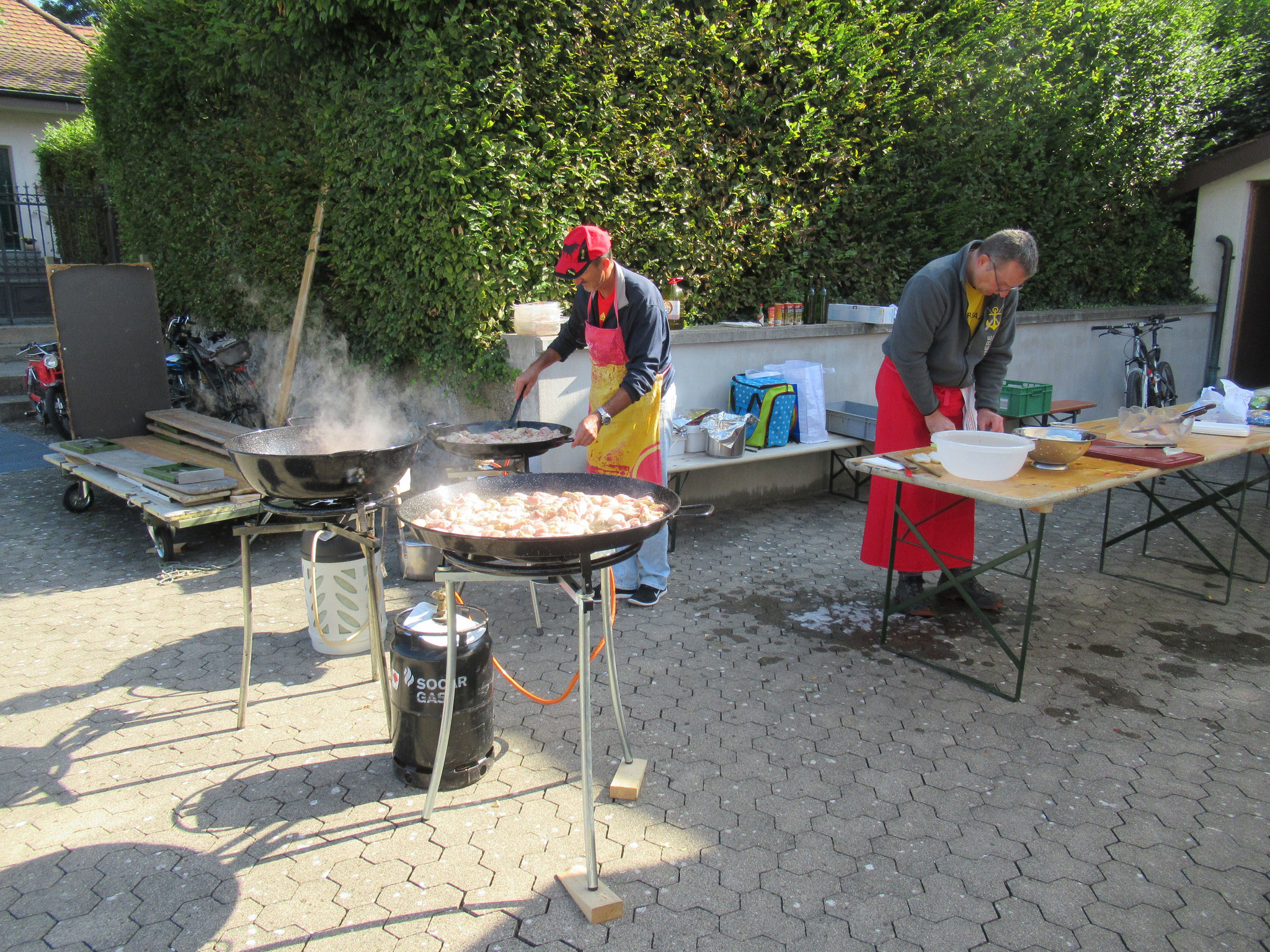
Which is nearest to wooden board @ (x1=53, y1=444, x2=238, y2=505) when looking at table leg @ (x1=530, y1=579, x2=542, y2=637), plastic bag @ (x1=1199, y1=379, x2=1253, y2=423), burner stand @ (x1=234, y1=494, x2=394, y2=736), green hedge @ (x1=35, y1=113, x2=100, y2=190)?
burner stand @ (x1=234, y1=494, x2=394, y2=736)

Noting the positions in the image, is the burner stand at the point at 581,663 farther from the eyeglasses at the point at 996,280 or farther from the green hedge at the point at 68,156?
the green hedge at the point at 68,156

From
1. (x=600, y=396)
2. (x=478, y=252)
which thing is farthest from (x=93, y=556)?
(x=600, y=396)

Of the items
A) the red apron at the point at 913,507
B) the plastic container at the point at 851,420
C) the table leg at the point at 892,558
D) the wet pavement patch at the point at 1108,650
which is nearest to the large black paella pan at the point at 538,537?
the table leg at the point at 892,558

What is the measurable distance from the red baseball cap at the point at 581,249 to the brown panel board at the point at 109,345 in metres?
4.94

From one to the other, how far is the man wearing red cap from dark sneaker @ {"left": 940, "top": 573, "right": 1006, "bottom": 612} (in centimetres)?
171

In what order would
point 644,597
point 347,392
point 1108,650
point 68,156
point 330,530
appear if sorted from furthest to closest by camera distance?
1. point 68,156
2. point 347,392
3. point 644,597
4. point 1108,650
5. point 330,530

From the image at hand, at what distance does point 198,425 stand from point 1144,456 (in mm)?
6890

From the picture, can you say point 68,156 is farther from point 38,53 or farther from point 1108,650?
point 1108,650

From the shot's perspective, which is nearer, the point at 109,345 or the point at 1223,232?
the point at 109,345

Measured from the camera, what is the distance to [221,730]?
367cm

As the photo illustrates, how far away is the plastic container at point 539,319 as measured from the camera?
5.72 meters

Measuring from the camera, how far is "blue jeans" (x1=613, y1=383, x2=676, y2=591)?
4.96m

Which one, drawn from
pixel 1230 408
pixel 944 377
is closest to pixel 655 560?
pixel 944 377

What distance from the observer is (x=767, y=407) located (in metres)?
6.62
